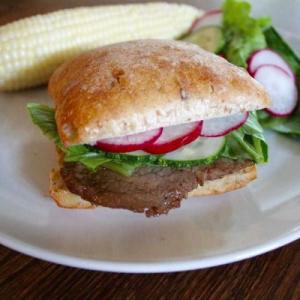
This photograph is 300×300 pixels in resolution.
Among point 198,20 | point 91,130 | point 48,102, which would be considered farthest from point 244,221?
point 198,20

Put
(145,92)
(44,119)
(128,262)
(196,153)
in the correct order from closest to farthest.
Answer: (128,262), (145,92), (196,153), (44,119)

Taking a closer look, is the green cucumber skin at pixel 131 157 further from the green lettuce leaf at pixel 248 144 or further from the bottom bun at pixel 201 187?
the green lettuce leaf at pixel 248 144

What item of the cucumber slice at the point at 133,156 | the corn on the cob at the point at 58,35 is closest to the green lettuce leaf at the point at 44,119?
the cucumber slice at the point at 133,156

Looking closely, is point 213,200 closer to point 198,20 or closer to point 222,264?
point 222,264

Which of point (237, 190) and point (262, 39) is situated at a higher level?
point (262, 39)

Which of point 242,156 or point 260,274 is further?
point 242,156

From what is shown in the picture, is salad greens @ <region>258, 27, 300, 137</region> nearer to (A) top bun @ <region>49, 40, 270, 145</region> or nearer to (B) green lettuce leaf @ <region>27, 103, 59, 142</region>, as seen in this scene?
(A) top bun @ <region>49, 40, 270, 145</region>

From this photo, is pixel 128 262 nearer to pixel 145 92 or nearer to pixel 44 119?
pixel 145 92

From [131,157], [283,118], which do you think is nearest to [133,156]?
[131,157]
